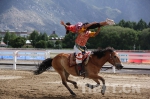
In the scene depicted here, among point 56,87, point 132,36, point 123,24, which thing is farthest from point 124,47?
point 56,87

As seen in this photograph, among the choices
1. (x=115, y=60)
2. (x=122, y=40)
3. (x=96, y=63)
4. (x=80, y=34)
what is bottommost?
(x=96, y=63)

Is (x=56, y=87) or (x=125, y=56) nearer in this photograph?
(x=56, y=87)

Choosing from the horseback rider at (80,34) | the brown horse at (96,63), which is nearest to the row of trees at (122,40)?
the brown horse at (96,63)

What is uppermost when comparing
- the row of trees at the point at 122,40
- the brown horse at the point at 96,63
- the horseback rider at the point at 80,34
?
the row of trees at the point at 122,40

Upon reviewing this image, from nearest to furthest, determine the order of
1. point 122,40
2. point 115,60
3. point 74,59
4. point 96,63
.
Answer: point 115,60 < point 96,63 < point 74,59 < point 122,40

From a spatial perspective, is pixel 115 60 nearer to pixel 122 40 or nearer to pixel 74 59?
pixel 74 59

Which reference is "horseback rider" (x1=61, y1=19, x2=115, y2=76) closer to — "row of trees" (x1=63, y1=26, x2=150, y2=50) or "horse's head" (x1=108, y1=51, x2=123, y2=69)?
"horse's head" (x1=108, y1=51, x2=123, y2=69)

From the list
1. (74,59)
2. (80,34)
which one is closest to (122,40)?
(74,59)

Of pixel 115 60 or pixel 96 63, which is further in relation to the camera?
pixel 96 63

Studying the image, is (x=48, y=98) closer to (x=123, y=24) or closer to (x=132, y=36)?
(x=132, y=36)

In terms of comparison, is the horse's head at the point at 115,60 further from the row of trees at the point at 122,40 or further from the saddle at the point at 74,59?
the row of trees at the point at 122,40

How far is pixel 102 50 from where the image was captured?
34.3 feet

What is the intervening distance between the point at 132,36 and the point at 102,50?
90.2m

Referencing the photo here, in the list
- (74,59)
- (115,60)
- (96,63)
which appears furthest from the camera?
(74,59)
